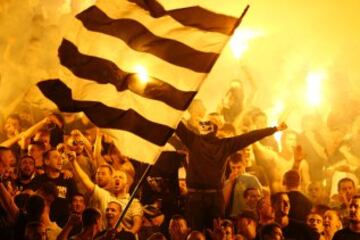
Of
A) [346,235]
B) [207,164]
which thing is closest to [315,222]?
[346,235]

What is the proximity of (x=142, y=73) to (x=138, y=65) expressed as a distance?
0.18m

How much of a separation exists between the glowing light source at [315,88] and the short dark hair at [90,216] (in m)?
3.51

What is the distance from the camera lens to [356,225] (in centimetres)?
737

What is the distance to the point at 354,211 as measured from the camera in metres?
7.45

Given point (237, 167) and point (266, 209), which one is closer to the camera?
point (266, 209)

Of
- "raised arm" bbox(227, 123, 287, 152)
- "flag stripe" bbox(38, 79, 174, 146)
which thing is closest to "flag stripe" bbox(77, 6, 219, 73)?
"flag stripe" bbox(38, 79, 174, 146)

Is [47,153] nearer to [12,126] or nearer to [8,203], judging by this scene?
[12,126]

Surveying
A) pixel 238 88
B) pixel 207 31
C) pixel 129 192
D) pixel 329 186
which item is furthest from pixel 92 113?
pixel 329 186

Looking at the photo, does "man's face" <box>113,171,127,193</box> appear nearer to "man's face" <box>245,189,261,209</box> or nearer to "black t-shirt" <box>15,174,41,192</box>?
"black t-shirt" <box>15,174,41,192</box>

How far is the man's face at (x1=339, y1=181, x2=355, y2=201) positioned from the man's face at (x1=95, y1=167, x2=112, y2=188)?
10.9ft

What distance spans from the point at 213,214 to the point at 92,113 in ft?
8.57

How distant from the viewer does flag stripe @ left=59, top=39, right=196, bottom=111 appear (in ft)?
20.3

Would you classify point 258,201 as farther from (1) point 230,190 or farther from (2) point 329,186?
(2) point 329,186

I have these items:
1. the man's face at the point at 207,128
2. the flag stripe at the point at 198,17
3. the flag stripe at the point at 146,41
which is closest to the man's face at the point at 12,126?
the flag stripe at the point at 146,41
